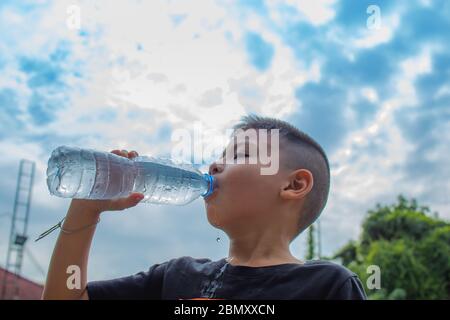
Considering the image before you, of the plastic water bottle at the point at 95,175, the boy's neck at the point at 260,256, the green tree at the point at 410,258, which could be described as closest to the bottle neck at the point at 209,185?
the plastic water bottle at the point at 95,175

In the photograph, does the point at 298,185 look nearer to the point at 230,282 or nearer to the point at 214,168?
the point at 214,168

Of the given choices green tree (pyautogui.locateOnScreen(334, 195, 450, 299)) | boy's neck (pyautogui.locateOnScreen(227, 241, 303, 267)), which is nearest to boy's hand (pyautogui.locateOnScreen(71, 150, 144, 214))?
boy's neck (pyautogui.locateOnScreen(227, 241, 303, 267))

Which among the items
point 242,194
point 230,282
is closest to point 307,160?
point 242,194

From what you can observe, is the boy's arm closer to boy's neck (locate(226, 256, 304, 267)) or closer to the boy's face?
the boy's face

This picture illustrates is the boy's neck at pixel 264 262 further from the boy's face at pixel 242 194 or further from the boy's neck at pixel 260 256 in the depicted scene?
the boy's face at pixel 242 194

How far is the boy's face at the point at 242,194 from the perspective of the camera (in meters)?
1.55

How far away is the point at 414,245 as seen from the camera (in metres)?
15.4

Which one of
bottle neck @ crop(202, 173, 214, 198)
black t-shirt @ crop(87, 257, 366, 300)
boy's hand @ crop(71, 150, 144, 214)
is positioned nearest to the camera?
black t-shirt @ crop(87, 257, 366, 300)

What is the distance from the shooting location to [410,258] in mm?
14180

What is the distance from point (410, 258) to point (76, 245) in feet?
46.7

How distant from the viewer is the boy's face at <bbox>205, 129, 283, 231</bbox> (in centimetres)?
155
